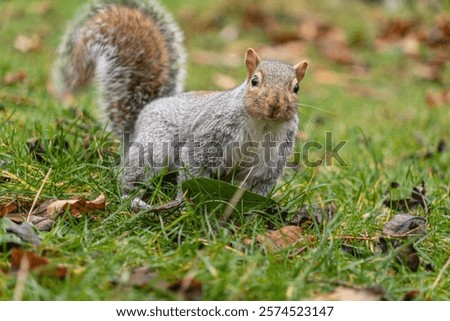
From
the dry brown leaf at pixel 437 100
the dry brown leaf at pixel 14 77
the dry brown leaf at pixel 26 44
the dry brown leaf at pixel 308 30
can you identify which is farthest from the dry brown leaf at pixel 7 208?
the dry brown leaf at pixel 308 30

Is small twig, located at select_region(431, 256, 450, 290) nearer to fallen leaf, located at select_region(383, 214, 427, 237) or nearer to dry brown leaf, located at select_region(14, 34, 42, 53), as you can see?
fallen leaf, located at select_region(383, 214, 427, 237)

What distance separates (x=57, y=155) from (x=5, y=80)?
1.43 m

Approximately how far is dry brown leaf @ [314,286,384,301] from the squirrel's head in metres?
0.63

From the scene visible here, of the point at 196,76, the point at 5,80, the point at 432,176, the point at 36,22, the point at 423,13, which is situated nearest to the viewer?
the point at 432,176

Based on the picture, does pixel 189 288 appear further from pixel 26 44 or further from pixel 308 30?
pixel 308 30

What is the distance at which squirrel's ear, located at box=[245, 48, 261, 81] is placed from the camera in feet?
7.20

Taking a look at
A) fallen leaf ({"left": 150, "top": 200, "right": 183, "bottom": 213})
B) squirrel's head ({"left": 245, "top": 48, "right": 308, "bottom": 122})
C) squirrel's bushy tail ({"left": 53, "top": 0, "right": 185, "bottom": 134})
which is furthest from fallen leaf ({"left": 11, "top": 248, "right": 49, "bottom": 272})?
squirrel's bushy tail ({"left": 53, "top": 0, "right": 185, "bottom": 134})

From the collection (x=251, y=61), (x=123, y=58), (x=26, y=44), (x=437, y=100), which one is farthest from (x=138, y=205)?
(x=437, y=100)

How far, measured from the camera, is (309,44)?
6004 millimetres

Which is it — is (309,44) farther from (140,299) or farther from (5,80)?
(140,299)

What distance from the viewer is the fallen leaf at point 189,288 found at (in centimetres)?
153

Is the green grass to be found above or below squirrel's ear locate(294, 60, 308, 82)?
below

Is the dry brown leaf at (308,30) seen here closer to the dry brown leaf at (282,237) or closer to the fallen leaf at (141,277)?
the dry brown leaf at (282,237)
